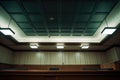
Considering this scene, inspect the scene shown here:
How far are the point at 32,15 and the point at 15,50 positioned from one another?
5.31 metres

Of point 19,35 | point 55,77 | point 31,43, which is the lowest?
point 55,77

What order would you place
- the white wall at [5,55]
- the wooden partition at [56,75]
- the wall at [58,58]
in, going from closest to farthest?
the wooden partition at [56,75]
the white wall at [5,55]
the wall at [58,58]

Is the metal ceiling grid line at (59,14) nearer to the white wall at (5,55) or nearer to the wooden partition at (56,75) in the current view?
the wooden partition at (56,75)

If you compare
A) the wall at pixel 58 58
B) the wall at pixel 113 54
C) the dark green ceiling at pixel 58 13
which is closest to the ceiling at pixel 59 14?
the dark green ceiling at pixel 58 13

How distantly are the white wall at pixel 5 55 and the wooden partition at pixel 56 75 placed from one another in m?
5.17

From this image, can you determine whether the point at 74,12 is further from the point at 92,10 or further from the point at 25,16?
the point at 25,16

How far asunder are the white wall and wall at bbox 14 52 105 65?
478 millimetres

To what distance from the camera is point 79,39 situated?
25.7 feet

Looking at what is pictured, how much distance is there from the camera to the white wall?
736cm

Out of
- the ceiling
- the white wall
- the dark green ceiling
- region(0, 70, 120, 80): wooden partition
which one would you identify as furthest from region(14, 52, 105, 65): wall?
region(0, 70, 120, 80): wooden partition

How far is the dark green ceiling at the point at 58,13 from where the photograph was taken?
13.1 ft

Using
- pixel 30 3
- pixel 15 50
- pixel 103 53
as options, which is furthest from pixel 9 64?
pixel 103 53

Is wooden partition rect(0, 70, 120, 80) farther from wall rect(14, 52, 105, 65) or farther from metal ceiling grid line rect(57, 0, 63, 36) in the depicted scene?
wall rect(14, 52, 105, 65)

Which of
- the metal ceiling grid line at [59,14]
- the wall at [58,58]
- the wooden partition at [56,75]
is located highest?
the metal ceiling grid line at [59,14]
